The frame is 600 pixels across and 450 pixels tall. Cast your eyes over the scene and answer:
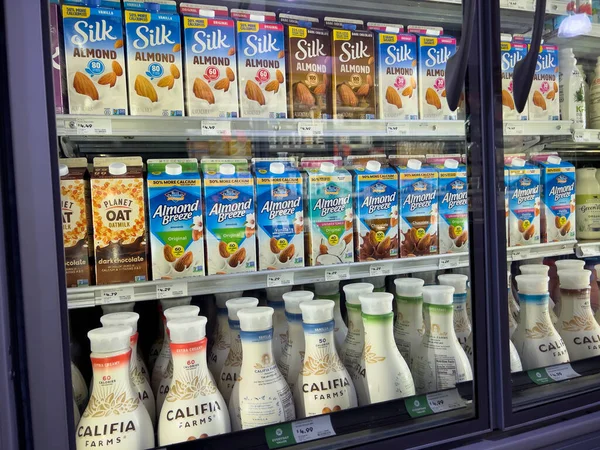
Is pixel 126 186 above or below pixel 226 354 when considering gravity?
above

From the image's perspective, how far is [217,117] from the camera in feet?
Result: 3.89

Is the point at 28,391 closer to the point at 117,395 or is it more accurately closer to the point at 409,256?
the point at 117,395

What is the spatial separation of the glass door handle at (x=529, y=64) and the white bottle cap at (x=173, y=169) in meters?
0.85

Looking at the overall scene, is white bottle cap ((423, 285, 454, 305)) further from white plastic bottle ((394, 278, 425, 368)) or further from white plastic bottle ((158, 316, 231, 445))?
white plastic bottle ((158, 316, 231, 445))

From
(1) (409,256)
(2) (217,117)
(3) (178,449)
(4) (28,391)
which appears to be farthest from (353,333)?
(4) (28,391)

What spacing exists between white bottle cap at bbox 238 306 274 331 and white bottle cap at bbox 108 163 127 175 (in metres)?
0.46

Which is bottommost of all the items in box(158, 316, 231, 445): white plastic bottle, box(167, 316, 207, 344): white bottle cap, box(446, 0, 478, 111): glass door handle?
box(158, 316, 231, 445): white plastic bottle

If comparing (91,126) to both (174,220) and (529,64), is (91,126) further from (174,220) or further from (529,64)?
(529,64)

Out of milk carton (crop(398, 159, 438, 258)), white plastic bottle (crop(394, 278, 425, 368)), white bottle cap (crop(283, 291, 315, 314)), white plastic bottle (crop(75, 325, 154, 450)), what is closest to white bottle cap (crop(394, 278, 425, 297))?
white plastic bottle (crop(394, 278, 425, 368))

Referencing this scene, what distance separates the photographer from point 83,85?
3.80ft

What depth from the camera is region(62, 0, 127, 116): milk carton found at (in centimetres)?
115

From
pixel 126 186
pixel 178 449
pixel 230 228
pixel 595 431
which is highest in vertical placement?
pixel 126 186

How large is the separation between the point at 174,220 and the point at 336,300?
1.81 ft

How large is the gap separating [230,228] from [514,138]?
1.11 m
